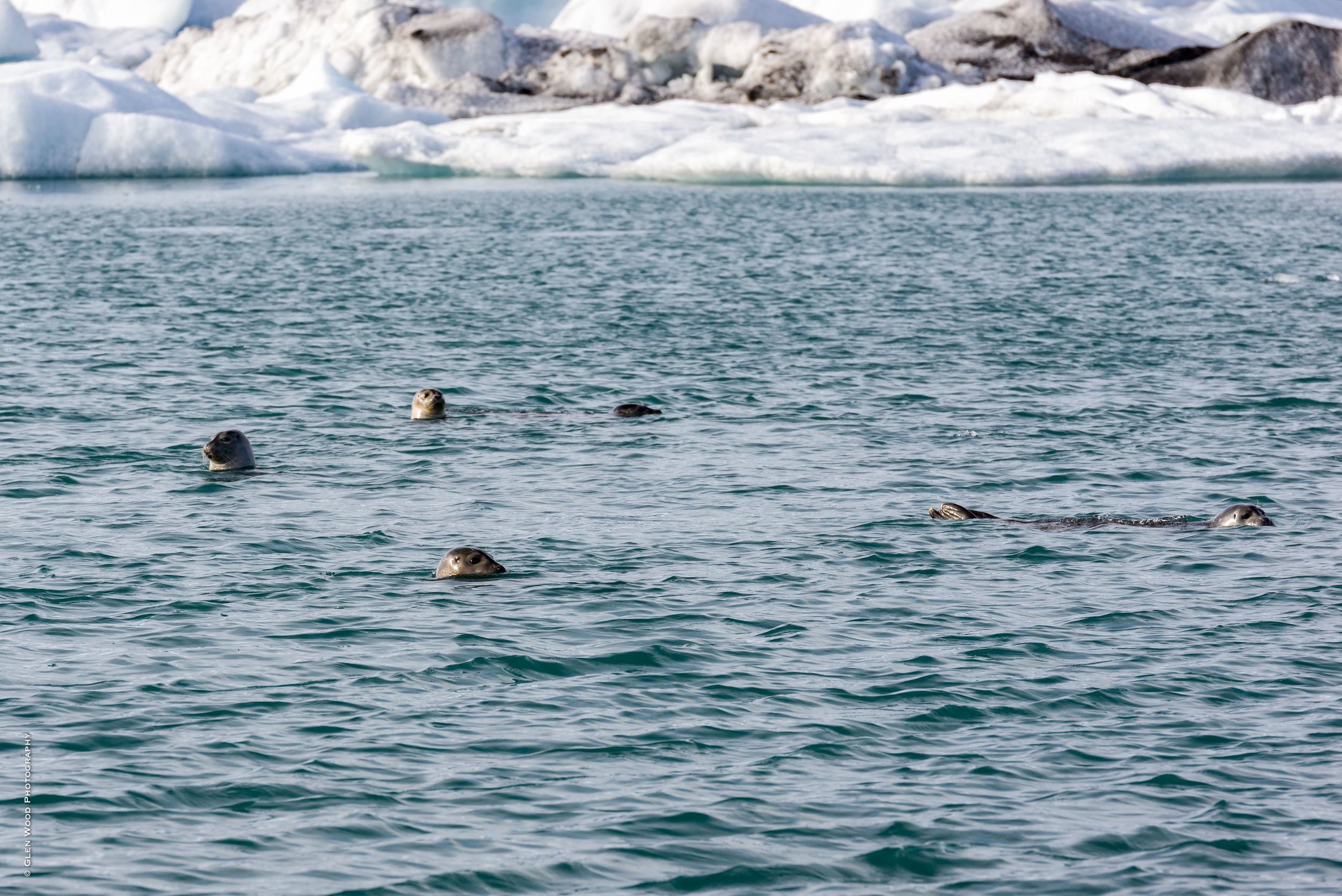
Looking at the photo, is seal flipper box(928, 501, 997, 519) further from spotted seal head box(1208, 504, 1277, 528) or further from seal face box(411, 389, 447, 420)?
seal face box(411, 389, 447, 420)

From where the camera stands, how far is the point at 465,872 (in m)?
7.32

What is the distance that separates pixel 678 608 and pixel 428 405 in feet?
24.3

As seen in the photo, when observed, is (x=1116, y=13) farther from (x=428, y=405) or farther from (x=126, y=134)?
(x=428, y=405)

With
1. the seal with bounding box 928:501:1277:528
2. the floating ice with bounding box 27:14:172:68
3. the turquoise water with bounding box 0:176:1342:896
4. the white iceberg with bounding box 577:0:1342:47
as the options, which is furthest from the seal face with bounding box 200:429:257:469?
the floating ice with bounding box 27:14:172:68

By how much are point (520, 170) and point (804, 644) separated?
5767 centimetres

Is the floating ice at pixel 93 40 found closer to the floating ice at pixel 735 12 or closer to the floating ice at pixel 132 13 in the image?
the floating ice at pixel 132 13

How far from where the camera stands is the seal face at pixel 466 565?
12.0m

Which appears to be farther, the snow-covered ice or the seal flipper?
the snow-covered ice

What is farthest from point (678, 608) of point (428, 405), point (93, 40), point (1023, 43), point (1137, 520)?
point (93, 40)

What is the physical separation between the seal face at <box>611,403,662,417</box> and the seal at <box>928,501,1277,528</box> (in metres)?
5.16

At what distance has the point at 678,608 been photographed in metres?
11.4

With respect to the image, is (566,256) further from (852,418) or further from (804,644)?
(804,644)

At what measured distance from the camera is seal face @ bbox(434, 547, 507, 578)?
39.5ft

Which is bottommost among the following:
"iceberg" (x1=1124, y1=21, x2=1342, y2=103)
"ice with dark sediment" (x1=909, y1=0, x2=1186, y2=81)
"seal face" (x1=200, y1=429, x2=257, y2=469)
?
"seal face" (x1=200, y1=429, x2=257, y2=469)
